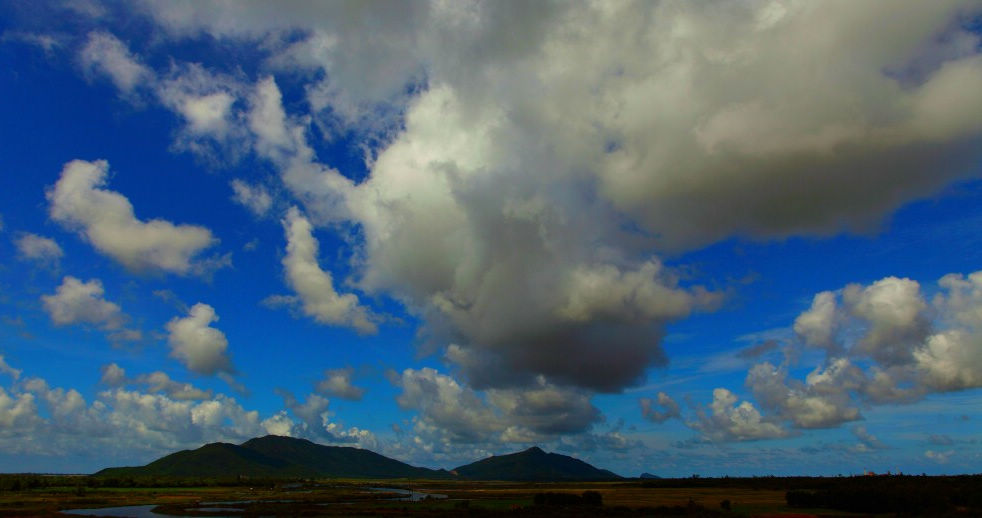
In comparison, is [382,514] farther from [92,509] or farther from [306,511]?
[92,509]

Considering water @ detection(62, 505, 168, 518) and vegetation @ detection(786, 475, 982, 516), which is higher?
vegetation @ detection(786, 475, 982, 516)

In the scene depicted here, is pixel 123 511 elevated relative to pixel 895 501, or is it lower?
lower

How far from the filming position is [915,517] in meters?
118

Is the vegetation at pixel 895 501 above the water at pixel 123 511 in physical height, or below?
above

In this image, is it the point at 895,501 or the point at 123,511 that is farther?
the point at 123,511

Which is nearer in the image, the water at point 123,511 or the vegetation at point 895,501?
the vegetation at point 895,501

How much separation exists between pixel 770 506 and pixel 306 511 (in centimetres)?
A: 12286

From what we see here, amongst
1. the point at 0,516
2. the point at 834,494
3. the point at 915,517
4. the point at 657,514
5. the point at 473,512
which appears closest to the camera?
the point at 915,517

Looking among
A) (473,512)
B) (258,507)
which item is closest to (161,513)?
(258,507)

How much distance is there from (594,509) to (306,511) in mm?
73723

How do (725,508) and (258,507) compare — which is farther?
(258,507)

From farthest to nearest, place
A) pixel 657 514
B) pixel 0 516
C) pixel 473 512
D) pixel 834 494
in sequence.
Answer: pixel 834 494, pixel 473 512, pixel 657 514, pixel 0 516

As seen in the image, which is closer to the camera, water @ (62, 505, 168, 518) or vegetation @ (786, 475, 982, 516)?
vegetation @ (786, 475, 982, 516)

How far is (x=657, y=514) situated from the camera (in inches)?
5399
